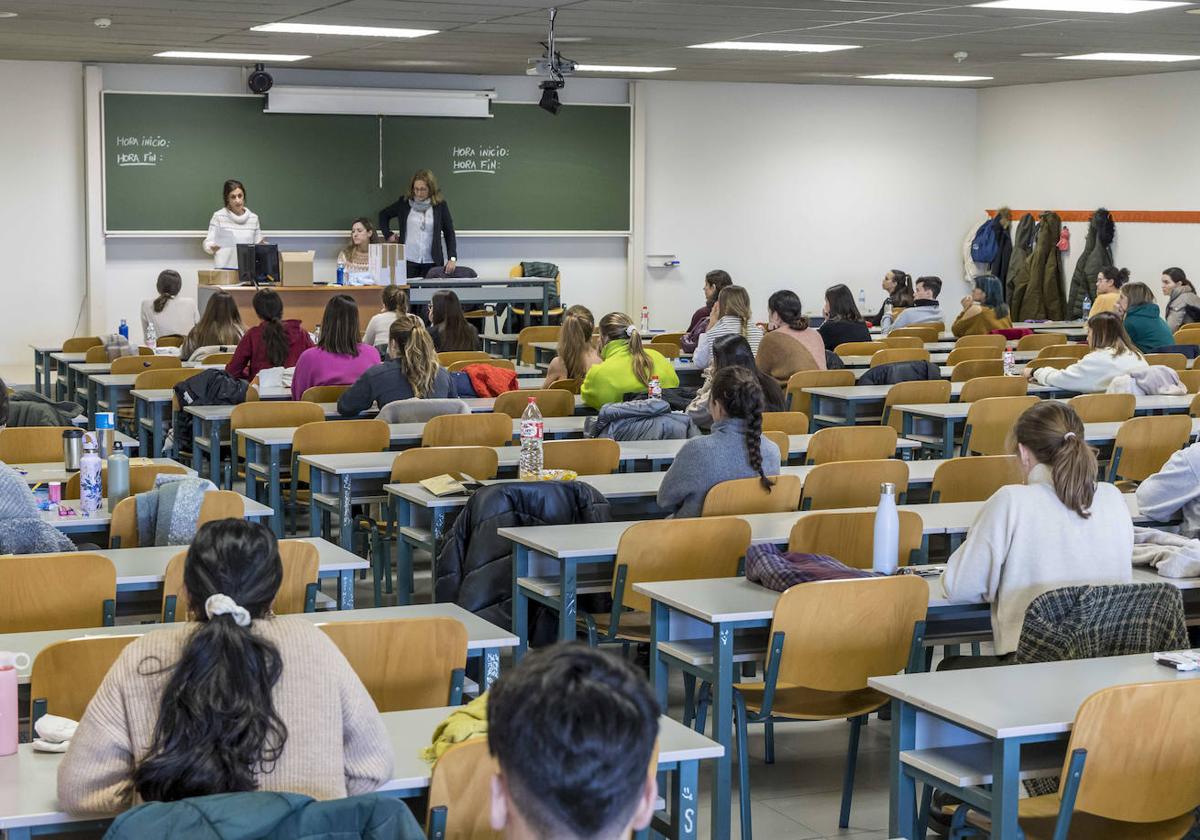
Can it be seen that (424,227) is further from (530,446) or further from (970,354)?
(530,446)

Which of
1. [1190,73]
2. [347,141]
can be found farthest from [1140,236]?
[347,141]

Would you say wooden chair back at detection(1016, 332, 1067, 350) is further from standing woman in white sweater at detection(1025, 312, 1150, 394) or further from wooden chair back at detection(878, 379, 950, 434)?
wooden chair back at detection(878, 379, 950, 434)

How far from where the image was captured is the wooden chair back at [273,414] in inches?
283

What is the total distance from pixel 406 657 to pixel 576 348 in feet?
17.4

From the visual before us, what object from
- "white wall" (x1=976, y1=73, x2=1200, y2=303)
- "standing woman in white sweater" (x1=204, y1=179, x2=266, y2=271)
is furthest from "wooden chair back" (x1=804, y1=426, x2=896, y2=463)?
"white wall" (x1=976, y1=73, x2=1200, y2=303)

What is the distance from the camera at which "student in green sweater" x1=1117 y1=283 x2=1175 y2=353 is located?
11.0 meters

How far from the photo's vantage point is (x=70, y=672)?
3107 mm

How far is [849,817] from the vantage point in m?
4.20

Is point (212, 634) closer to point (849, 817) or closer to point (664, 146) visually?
point (849, 817)

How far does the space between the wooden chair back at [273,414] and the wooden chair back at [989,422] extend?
3.11 metres

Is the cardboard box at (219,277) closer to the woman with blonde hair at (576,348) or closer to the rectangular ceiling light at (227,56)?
the rectangular ceiling light at (227,56)

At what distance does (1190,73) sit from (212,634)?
14.7m

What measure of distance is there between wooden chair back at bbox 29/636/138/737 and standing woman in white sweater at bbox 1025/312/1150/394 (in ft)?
21.7

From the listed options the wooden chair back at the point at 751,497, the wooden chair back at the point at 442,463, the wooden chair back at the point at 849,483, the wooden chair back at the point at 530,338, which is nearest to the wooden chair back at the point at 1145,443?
the wooden chair back at the point at 849,483
